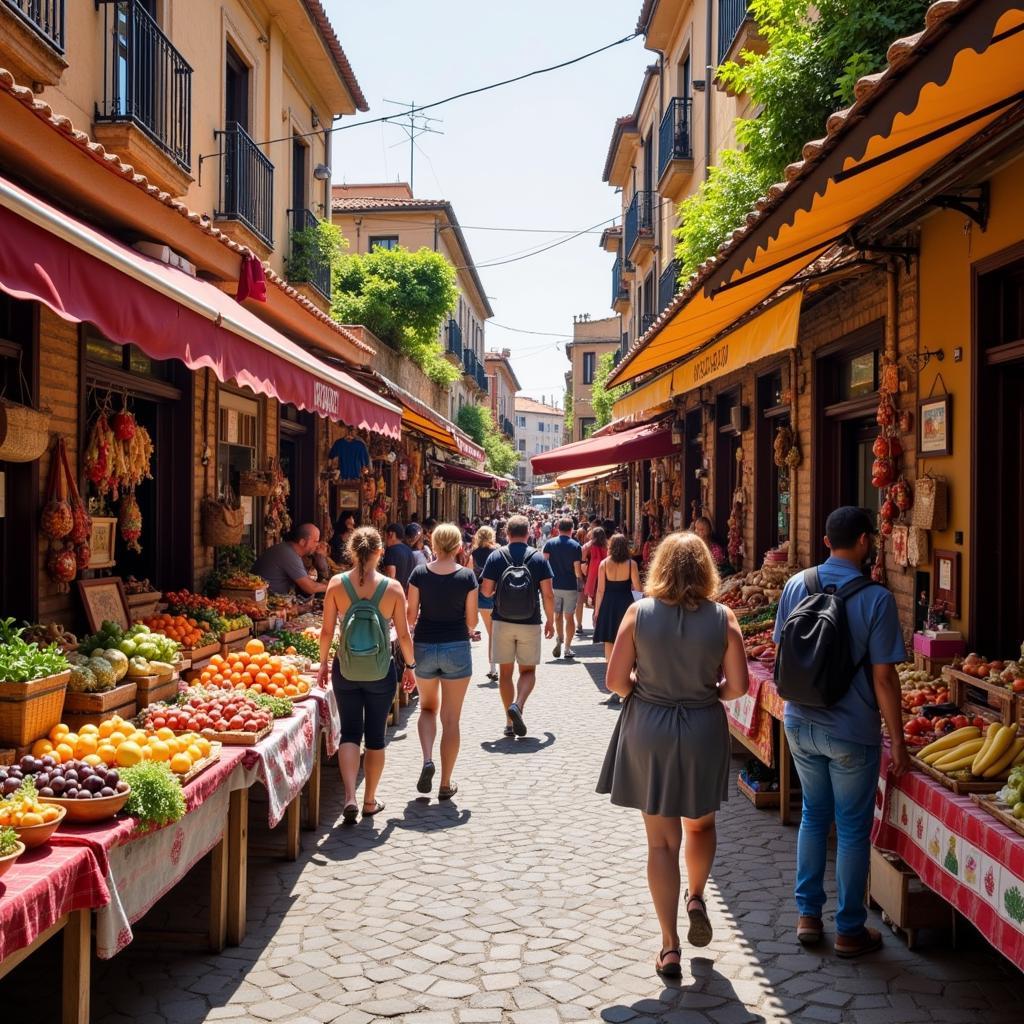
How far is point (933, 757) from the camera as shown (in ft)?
15.0

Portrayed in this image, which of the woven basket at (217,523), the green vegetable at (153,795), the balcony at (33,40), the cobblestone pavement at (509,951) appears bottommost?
the cobblestone pavement at (509,951)

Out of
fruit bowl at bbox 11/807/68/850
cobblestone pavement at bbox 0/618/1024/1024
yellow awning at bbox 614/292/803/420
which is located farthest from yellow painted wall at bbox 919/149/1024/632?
fruit bowl at bbox 11/807/68/850

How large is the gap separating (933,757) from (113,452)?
540 cm

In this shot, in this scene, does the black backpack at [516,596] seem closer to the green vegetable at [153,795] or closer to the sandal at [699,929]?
the sandal at [699,929]

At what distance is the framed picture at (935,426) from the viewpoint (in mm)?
6109

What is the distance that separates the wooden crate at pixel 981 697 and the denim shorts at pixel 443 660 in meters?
3.18

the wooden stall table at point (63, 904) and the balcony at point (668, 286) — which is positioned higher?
the balcony at point (668, 286)

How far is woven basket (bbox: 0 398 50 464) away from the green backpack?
2087 millimetres

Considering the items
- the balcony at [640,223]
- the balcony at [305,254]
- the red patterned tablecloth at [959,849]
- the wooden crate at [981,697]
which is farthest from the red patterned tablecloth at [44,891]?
the balcony at [640,223]

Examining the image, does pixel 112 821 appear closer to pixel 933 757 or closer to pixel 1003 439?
pixel 933 757

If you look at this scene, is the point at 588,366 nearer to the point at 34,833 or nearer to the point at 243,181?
the point at 243,181

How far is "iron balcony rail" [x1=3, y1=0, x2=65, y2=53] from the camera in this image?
6.61 meters

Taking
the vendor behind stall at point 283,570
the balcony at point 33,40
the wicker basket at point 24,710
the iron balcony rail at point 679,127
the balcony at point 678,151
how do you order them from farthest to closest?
the iron balcony rail at point 679,127 → the balcony at point 678,151 → the vendor behind stall at point 283,570 → the balcony at point 33,40 → the wicker basket at point 24,710

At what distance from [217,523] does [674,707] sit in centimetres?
587
